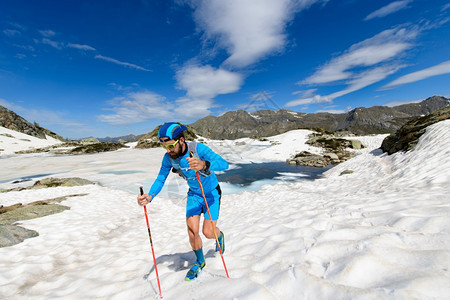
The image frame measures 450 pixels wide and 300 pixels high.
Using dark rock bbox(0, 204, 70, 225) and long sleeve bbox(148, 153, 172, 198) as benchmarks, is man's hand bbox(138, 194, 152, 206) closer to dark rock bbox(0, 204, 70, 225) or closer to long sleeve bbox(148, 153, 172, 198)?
long sleeve bbox(148, 153, 172, 198)

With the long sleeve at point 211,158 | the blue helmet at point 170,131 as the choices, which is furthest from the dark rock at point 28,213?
the long sleeve at point 211,158

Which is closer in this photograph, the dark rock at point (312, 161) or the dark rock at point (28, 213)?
the dark rock at point (28, 213)

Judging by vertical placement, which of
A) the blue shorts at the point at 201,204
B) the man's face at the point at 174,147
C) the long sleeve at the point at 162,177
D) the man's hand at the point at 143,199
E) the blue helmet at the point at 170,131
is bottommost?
the blue shorts at the point at 201,204

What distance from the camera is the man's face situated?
381 centimetres

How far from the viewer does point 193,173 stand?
165 inches

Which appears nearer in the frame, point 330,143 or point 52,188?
point 52,188

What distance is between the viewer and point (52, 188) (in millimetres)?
14453

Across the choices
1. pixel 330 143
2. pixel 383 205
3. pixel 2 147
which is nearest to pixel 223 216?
pixel 383 205

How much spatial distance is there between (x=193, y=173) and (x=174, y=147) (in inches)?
28.6

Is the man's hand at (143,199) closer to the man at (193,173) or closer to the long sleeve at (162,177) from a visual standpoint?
the man at (193,173)

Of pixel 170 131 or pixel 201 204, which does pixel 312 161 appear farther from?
pixel 170 131

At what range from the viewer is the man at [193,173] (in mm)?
3799

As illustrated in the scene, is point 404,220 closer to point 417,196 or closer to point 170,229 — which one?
point 417,196

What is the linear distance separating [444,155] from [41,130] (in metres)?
130
